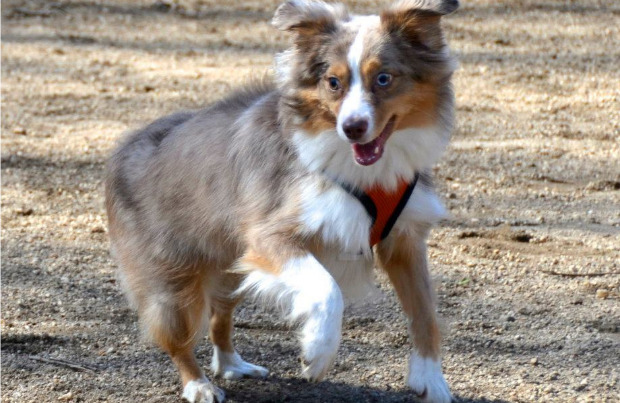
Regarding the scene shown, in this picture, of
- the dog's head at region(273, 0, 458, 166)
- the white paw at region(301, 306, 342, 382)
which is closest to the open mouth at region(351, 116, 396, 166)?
the dog's head at region(273, 0, 458, 166)

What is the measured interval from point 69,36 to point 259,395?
7519mm

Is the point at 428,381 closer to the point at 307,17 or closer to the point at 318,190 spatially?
the point at 318,190

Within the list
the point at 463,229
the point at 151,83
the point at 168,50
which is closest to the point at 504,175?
the point at 463,229

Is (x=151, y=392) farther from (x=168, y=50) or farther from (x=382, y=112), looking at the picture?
(x=168, y=50)

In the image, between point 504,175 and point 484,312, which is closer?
point 484,312

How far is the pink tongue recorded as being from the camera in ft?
13.5

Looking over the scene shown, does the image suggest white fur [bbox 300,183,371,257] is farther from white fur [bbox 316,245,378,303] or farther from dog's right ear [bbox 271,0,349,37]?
dog's right ear [bbox 271,0,349,37]

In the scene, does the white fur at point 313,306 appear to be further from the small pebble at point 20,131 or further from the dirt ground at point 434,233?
the small pebble at point 20,131

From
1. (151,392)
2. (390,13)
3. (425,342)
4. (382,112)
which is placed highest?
(390,13)

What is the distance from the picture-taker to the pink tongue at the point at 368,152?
4125 millimetres

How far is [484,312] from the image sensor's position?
5414mm

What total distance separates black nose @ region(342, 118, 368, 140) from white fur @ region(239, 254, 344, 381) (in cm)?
58

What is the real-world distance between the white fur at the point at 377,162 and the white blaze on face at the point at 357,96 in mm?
209

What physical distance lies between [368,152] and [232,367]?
4.88 ft
